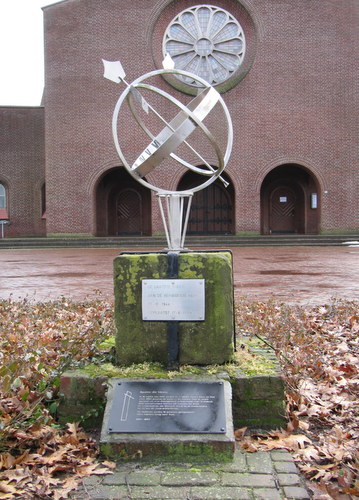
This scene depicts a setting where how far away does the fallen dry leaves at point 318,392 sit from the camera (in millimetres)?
2500

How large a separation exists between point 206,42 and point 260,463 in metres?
22.7

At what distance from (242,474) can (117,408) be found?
0.78 metres

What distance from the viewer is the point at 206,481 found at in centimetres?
241

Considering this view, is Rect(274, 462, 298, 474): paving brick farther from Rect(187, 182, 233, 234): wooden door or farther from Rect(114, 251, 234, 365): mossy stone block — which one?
Rect(187, 182, 233, 234): wooden door

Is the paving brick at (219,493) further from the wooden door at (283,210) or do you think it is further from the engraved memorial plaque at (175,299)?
the wooden door at (283,210)

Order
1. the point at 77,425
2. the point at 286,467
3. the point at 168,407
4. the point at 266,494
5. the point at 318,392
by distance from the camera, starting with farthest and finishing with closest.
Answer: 1. the point at 318,392
2. the point at 77,425
3. the point at 168,407
4. the point at 286,467
5. the point at 266,494

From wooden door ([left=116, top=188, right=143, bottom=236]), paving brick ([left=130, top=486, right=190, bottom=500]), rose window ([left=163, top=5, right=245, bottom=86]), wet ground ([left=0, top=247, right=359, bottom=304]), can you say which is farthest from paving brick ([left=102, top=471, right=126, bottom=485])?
wooden door ([left=116, top=188, right=143, bottom=236])

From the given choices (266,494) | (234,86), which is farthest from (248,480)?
(234,86)

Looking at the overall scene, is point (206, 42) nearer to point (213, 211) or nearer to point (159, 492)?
point (213, 211)

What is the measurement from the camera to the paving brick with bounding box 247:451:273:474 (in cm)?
249

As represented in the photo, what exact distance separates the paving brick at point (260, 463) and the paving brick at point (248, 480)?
0.04 metres

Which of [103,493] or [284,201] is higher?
[284,201]

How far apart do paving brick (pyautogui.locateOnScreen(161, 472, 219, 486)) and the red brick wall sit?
25.5m

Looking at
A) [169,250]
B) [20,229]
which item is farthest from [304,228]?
[169,250]
